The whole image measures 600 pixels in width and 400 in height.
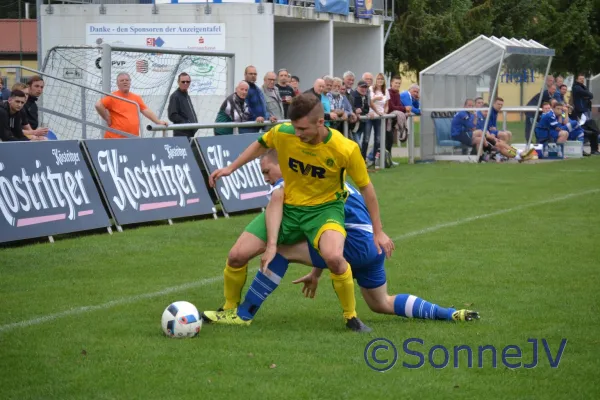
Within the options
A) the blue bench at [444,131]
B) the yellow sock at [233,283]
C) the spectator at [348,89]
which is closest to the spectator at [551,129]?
the blue bench at [444,131]

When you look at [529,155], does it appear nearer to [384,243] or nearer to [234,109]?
[234,109]

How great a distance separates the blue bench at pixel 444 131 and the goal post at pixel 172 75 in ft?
19.7

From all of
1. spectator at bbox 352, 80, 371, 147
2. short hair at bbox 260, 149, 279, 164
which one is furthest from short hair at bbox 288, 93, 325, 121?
spectator at bbox 352, 80, 371, 147

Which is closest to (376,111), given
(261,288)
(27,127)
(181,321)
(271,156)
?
(27,127)

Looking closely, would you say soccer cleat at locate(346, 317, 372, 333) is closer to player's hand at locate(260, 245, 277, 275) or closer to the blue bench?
player's hand at locate(260, 245, 277, 275)

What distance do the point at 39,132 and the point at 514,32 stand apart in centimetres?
3000

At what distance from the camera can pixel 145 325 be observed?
7926mm

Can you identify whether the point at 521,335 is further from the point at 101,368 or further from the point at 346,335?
the point at 101,368

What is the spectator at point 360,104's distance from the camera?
22909mm

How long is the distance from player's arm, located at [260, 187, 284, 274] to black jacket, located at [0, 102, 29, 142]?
249 inches

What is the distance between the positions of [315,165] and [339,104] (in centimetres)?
1429

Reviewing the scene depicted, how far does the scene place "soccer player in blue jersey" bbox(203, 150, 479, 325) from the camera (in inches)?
310

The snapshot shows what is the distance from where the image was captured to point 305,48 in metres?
28.9

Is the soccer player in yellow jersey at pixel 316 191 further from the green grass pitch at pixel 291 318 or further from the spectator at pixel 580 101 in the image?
the spectator at pixel 580 101
